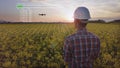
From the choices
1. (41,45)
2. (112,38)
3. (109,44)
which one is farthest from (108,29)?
(41,45)

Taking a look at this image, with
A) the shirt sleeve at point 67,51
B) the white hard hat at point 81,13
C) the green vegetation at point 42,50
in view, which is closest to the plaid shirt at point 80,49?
the shirt sleeve at point 67,51

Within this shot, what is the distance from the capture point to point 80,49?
9.55 feet

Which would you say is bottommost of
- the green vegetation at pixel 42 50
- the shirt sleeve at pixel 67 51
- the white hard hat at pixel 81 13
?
the green vegetation at pixel 42 50

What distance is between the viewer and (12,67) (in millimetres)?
6355

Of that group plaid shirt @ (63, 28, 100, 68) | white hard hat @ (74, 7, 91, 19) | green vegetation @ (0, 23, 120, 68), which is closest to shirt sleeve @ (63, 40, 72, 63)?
plaid shirt @ (63, 28, 100, 68)

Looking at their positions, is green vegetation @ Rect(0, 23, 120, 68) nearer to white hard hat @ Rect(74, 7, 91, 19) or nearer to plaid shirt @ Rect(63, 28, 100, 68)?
plaid shirt @ Rect(63, 28, 100, 68)

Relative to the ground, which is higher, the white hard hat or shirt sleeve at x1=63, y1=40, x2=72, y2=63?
the white hard hat

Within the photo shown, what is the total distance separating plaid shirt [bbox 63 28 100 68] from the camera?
2885mm

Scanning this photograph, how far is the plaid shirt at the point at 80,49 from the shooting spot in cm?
288

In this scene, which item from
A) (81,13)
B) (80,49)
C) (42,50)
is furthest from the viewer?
(42,50)

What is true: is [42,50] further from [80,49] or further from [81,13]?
[81,13]

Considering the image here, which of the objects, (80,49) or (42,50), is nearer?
(80,49)

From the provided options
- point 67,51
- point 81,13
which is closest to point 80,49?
point 67,51

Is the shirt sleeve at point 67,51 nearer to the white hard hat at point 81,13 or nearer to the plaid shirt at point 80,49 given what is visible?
the plaid shirt at point 80,49
